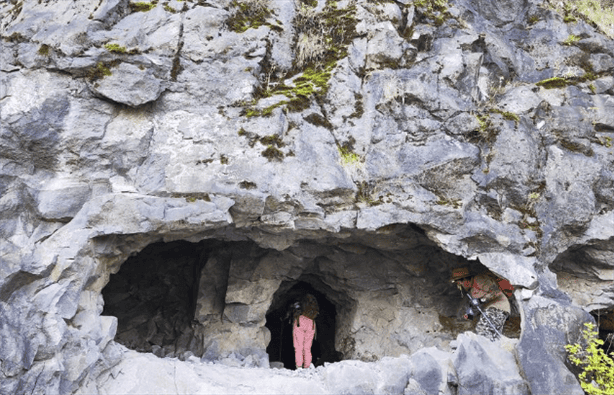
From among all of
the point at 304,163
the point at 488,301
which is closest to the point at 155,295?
the point at 304,163

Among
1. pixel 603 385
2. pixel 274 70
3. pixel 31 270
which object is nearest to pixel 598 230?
pixel 603 385

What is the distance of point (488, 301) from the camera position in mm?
7801

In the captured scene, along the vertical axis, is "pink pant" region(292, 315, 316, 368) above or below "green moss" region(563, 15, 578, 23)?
below

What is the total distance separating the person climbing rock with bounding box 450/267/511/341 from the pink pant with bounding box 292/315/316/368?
3.10 m

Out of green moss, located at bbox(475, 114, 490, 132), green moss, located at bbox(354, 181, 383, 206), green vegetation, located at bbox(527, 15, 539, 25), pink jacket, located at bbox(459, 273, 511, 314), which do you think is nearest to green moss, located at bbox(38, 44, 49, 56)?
green moss, located at bbox(354, 181, 383, 206)

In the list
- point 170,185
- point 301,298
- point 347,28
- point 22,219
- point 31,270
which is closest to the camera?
point 31,270

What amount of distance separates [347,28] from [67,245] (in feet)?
17.7

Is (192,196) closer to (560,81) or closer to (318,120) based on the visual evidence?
(318,120)

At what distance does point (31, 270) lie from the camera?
530 centimetres

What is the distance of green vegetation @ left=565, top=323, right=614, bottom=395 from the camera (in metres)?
5.76

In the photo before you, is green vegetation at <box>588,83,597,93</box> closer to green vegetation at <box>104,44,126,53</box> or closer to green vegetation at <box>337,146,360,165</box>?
green vegetation at <box>337,146,360,165</box>

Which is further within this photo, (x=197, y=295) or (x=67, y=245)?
(x=197, y=295)

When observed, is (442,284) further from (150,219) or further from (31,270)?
(31,270)

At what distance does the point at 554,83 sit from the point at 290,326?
813 centimetres
